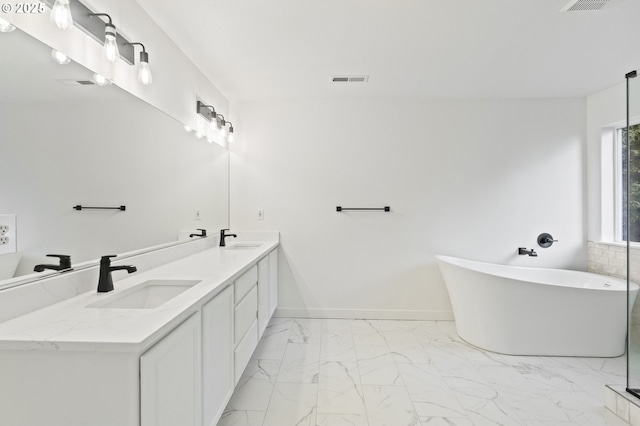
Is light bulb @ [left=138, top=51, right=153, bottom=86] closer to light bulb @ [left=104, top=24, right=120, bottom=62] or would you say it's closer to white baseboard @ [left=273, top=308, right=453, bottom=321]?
light bulb @ [left=104, top=24, right=120, bottom=62]

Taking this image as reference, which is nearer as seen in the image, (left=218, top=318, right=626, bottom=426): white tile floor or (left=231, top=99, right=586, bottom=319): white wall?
(left=218, top=318, right=626, bottom=426): white tile floor

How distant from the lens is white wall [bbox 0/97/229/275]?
1.13 metres

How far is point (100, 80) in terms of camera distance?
4.95 feet

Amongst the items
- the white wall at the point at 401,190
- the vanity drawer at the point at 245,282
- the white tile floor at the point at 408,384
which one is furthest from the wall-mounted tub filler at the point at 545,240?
the vanity drawer at the point at 245,282

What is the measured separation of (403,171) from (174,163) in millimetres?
2212

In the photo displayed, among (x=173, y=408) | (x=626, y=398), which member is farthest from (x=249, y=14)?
(x=626, y=398)

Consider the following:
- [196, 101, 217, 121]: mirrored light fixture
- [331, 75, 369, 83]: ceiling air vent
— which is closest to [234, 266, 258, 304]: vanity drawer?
[196, 101, 217, 121]: mirrored light fixture

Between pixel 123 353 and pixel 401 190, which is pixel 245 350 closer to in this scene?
pixel 123 353

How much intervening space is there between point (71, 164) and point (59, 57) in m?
0.45

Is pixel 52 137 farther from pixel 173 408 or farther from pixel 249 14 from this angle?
pixel 249 14

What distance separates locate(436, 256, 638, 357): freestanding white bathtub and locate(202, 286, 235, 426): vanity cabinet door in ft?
6.81

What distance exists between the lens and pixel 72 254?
4.44 feet

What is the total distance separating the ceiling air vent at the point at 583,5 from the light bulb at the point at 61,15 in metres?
2.49

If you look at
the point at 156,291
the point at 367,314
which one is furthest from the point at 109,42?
the point at 367,314
